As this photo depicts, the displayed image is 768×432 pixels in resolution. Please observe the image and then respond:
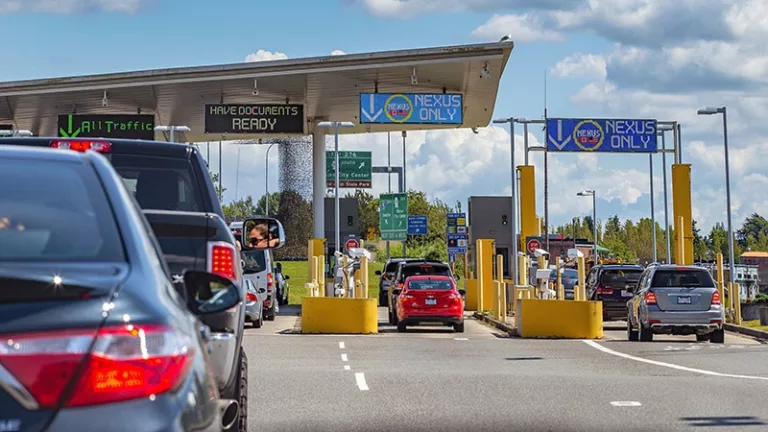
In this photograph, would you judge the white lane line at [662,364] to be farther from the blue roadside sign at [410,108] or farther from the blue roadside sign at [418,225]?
the blue roadside sign at [418,225]

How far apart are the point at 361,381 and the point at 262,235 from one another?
16.3ft

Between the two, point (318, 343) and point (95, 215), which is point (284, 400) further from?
point (318, 343)

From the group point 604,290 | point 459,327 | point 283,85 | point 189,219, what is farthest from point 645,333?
point 189,219

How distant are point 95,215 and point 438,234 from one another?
105731mm

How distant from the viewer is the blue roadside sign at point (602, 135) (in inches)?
1577

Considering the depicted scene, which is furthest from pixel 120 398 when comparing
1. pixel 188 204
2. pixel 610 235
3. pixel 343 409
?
pixel 610 235

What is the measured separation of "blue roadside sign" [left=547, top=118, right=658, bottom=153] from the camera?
40.1 meters

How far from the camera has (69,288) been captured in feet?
12.6

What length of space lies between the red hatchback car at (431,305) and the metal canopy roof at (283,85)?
6.88 metres

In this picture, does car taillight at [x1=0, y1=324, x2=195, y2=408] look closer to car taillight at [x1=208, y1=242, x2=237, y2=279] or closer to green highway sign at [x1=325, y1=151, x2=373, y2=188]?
car taillight at [x1=208, y1=242, x2=237, y2=279]

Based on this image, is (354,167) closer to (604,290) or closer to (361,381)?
(604,290)

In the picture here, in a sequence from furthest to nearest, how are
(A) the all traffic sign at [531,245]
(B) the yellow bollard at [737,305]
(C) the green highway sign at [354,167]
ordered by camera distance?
1. (C) the green highway sign at [354,167]
2. (A) the all traffic sign at [531,245]
3. (B) the yellow bollard at [737,305]

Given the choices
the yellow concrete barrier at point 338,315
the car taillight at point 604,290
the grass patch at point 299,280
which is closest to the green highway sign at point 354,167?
the grass patch at point 299,280

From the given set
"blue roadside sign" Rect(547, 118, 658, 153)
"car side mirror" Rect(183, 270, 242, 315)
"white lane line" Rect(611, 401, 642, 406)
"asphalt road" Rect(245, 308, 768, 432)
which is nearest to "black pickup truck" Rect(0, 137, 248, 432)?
"car side mirror" Rect(183, 270, 242, 315)
